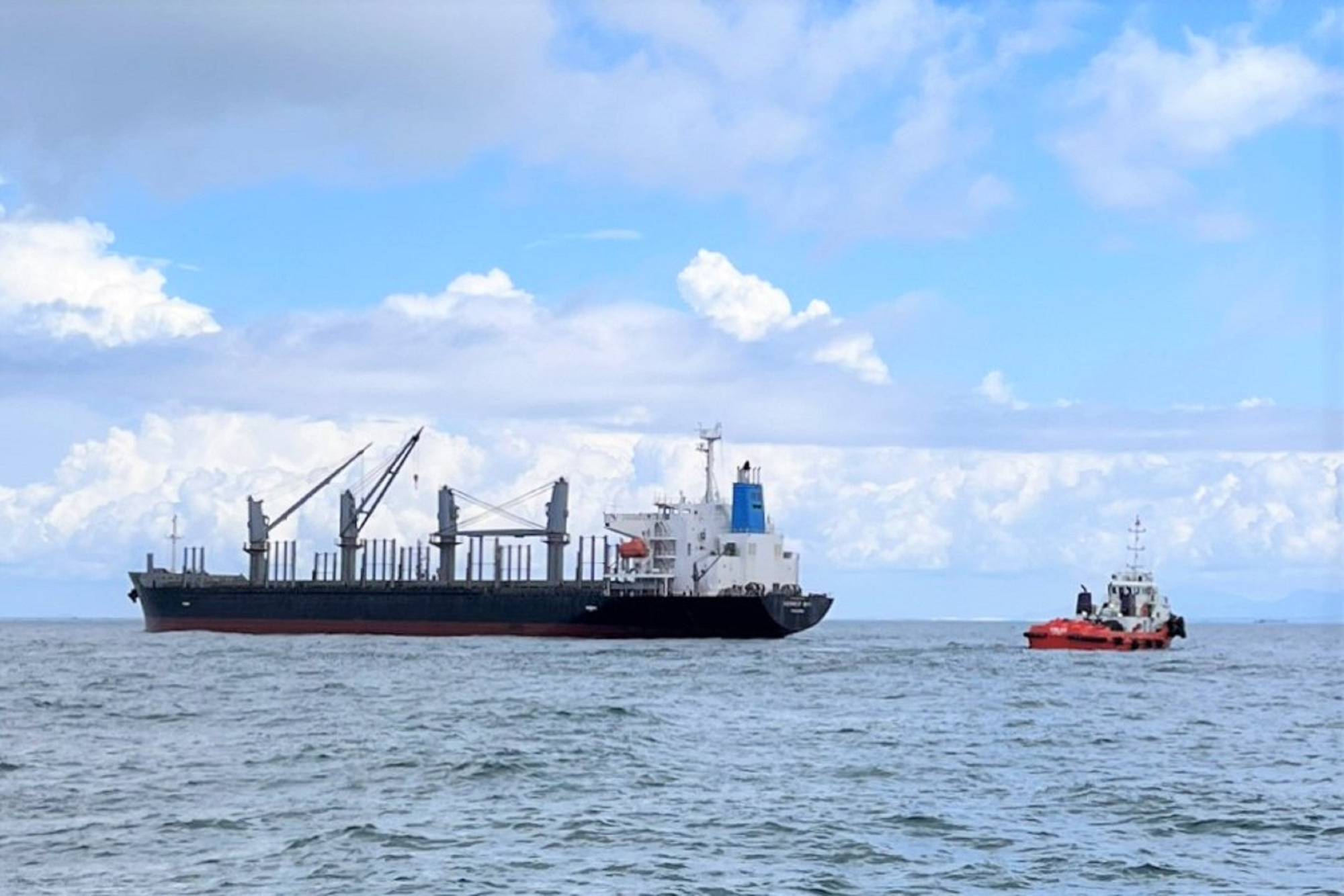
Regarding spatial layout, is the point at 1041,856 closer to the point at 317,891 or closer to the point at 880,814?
the point at 880,814

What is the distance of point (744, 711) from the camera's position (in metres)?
43.6

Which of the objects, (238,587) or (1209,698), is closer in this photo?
(1209,698)

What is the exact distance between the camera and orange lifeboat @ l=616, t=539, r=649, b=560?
306 feet

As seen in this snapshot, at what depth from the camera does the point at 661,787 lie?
29.4 m

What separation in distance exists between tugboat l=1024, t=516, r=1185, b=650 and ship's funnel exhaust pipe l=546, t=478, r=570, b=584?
32.3m

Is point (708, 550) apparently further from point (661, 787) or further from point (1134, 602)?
point (661, 787)

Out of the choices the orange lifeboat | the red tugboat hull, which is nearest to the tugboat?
the red tugboat hull

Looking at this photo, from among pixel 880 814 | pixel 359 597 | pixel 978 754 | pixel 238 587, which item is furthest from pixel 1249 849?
pixel 238 587

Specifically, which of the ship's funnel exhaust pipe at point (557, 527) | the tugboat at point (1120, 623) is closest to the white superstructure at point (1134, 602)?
the tugboat at point (1120, 623)

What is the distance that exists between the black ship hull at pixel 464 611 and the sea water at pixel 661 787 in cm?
3064

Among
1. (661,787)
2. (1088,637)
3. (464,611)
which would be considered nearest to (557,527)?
(464,611)

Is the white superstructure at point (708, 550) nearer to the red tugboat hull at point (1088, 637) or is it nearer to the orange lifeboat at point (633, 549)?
the orange lifeboat at point (633, 549)

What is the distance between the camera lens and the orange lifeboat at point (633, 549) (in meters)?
93.4

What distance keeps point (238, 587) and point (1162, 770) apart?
8865 cm
